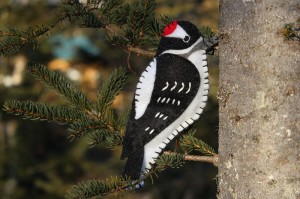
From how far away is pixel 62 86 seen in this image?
208cm

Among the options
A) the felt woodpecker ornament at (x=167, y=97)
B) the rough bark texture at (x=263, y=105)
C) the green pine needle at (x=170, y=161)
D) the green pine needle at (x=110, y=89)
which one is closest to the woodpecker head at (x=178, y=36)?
the felt woodpecker ornament at (x=167, y=97)

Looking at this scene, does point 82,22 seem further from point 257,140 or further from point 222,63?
point 257,140

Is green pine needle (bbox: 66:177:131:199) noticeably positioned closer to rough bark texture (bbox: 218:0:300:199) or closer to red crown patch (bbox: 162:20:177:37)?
rough bark texture (bbox: 218:0:300:199)

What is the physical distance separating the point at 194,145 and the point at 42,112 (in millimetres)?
525

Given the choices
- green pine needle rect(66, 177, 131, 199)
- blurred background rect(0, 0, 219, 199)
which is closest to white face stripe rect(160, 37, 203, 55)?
green pine needle rect(66, 177, 131, 199)

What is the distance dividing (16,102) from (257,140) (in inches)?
32.2

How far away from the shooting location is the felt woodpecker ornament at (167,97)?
197cm

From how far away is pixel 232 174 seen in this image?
69.0 inches

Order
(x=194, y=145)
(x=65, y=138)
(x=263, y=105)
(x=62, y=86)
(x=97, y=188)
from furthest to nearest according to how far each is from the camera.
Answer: (x=65, y=138)
(x=62, y=86)
(x=194, y=145)
(x=97, y=188)
(x=263, y=105)

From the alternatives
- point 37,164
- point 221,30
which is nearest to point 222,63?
point 221,30

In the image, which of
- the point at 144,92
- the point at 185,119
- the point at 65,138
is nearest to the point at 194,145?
the point at 185,119

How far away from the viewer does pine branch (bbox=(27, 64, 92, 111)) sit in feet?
6.76

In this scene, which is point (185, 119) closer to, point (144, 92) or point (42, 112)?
point (144, 92)

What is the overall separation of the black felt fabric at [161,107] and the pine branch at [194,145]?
76 mm
